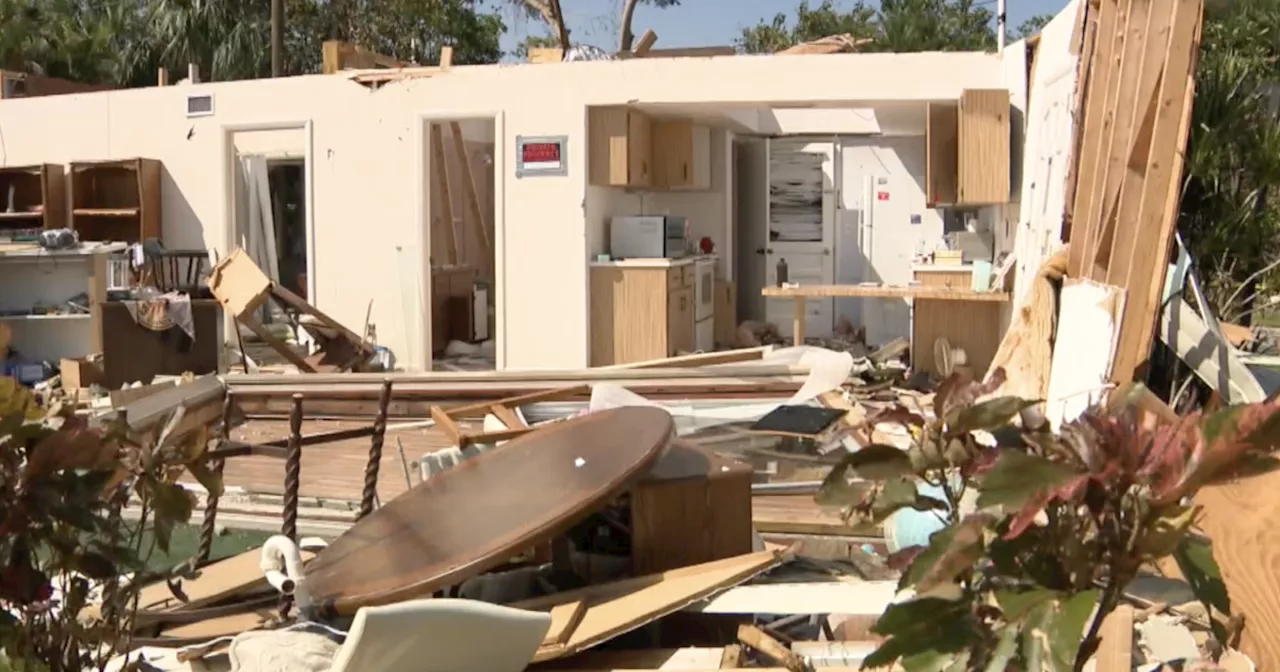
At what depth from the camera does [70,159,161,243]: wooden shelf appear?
38.8ft

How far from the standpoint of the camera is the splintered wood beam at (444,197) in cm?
1248

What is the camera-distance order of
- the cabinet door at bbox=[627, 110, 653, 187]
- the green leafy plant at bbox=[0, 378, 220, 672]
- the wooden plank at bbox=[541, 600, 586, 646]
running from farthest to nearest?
the cabinet door at bbox=[627, 110, 653, 187] < the wooden plank at bbox=[541, 600, 586, 646] < the green leafy plant at bbox=[0, 378, 220, 672]

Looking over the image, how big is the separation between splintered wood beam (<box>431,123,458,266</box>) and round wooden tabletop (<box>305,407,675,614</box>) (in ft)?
26.9

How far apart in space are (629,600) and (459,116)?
7710 mm

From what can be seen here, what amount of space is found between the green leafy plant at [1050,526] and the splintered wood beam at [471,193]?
11.6 meters

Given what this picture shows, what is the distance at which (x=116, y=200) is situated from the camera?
1239 cm

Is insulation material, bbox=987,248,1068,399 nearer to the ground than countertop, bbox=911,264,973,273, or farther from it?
nearer to the ground

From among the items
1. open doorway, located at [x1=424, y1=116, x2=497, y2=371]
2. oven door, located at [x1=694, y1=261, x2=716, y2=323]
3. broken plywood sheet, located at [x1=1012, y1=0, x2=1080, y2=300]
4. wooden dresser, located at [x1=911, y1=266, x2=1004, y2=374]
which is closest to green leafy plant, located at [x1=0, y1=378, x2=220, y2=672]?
broken plywood sheet, located at [x1=1012, y1=0, x2=1080, y2=300]

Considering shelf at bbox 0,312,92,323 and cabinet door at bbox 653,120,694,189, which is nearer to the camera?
shelf at bbox 0,312,92,323

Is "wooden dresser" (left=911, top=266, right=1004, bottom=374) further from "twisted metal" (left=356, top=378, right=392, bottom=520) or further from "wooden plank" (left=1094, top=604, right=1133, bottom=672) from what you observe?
"wooden plank" (left=1094, top=604, right=1133, bottom=672)

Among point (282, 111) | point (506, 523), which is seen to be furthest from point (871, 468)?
point (282, 111)

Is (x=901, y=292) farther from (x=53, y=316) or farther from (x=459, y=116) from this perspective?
(x=53, y=316)

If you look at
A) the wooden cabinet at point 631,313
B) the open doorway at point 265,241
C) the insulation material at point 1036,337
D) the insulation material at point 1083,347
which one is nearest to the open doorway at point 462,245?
the open doorway at point 265,241

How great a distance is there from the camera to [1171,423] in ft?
4.99
